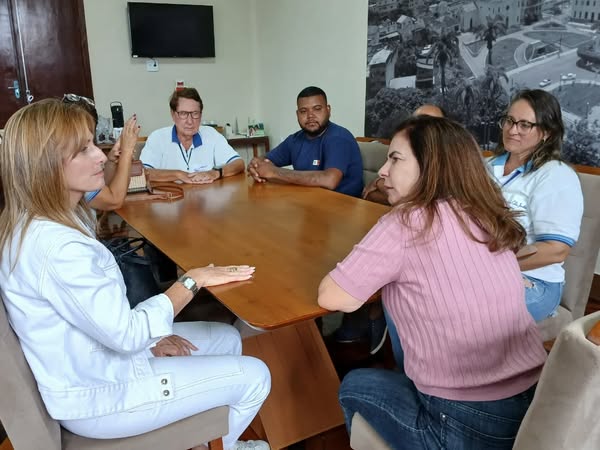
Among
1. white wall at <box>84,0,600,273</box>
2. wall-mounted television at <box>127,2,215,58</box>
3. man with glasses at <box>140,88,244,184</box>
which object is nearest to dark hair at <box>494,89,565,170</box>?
man with glasses at <box>140,88,244,184</box>

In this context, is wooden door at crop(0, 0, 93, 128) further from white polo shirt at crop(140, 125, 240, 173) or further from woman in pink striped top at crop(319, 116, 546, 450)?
woman in pink striped top at crop(319, 116, 546, 450)

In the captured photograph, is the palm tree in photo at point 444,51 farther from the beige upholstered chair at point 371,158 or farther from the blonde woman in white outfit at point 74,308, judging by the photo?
the blonde woman in white outfit at point 74,308

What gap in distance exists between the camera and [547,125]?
→ 1.82 m

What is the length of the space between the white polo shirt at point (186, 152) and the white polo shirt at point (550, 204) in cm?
176

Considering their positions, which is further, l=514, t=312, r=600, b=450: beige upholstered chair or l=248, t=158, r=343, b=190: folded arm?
l=248, t=158, r=343, b=190: folded arm

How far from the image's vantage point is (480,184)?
109 centimetres

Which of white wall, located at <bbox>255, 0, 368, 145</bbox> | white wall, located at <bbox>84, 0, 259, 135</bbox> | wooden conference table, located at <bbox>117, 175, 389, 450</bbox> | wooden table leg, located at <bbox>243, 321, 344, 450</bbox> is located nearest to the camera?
wooden conference table, located at <bbox>117, 175, 389, 450</bbox>

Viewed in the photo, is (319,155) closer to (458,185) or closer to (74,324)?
(458,185)

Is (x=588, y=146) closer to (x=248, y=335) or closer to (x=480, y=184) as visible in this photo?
(x=480, y=184)

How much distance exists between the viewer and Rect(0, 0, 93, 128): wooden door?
187 inches

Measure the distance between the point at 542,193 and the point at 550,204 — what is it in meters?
0.05

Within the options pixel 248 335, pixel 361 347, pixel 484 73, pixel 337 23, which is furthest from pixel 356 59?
pixel 248 335

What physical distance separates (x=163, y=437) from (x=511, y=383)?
0.82 metres

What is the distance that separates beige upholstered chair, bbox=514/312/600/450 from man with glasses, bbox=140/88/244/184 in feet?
7.30
